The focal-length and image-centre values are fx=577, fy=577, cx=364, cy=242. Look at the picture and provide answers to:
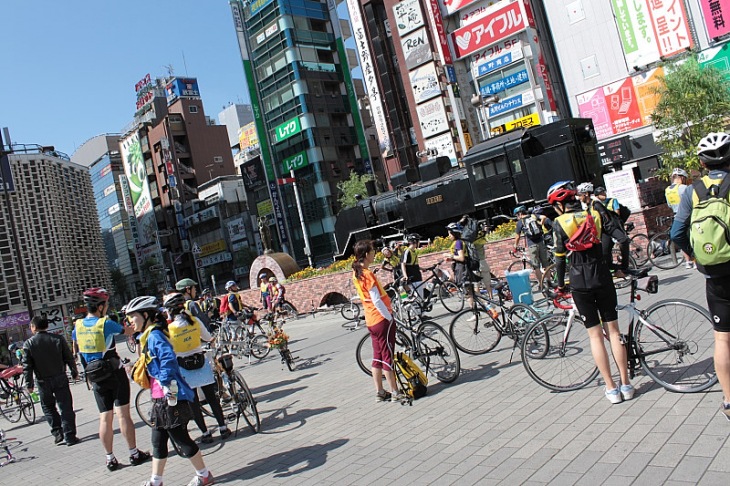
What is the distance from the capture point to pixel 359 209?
25.5 metres

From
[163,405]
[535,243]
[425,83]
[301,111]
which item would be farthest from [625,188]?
[301,111]

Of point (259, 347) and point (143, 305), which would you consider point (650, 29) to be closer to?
point (259, 347)

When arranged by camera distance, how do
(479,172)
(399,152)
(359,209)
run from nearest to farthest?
(479,172)
(359,209)
(399,152)

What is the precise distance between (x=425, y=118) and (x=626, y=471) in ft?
144

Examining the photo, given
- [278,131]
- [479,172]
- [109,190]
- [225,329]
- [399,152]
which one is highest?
[109,190]

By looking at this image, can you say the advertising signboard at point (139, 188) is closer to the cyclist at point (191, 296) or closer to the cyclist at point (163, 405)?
the cyclist at point (191, 296)

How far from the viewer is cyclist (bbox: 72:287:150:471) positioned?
265 inches

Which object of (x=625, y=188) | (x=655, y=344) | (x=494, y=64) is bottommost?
(x=655, y=344)

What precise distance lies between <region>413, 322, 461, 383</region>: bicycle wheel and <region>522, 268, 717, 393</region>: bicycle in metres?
1.32

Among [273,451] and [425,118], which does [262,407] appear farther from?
[425,118]

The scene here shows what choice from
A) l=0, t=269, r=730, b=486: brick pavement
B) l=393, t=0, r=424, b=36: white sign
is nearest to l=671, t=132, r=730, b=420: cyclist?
l=0, t=269, r=730, b=486: brick pavement

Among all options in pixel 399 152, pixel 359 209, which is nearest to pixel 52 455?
pixel 359 209

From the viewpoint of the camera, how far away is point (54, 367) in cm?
888

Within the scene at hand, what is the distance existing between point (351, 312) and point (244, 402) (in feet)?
34.9
